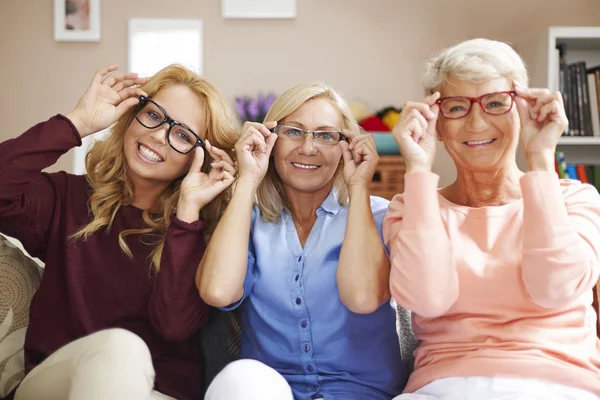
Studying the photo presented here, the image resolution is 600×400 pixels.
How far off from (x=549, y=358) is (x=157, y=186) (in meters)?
1.02

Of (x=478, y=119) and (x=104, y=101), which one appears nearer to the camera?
(x=478, y=119)

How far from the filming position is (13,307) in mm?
1453

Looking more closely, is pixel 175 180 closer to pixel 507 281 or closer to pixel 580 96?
pixel 507 281

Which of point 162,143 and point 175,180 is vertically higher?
point 162,143

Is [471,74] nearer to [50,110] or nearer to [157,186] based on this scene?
[157,186]

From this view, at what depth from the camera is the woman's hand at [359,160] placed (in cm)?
141

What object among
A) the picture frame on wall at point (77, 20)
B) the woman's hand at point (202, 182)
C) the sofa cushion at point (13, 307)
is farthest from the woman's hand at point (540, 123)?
the picture frame on wall at point (77, 20)

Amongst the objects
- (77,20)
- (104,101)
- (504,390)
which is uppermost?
(77,20)

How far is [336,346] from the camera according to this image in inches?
54.2

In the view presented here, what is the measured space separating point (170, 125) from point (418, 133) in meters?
0.62

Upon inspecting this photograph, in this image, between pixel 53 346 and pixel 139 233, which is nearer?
pixel 53 346

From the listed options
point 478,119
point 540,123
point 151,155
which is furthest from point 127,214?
point 540,123

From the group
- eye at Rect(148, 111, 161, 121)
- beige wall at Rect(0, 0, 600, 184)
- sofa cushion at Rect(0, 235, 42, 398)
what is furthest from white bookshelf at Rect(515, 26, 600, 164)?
sofa cushion at Rect(0, 235, 42, 398)

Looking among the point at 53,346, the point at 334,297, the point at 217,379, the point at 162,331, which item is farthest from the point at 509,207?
the point at 53,346
